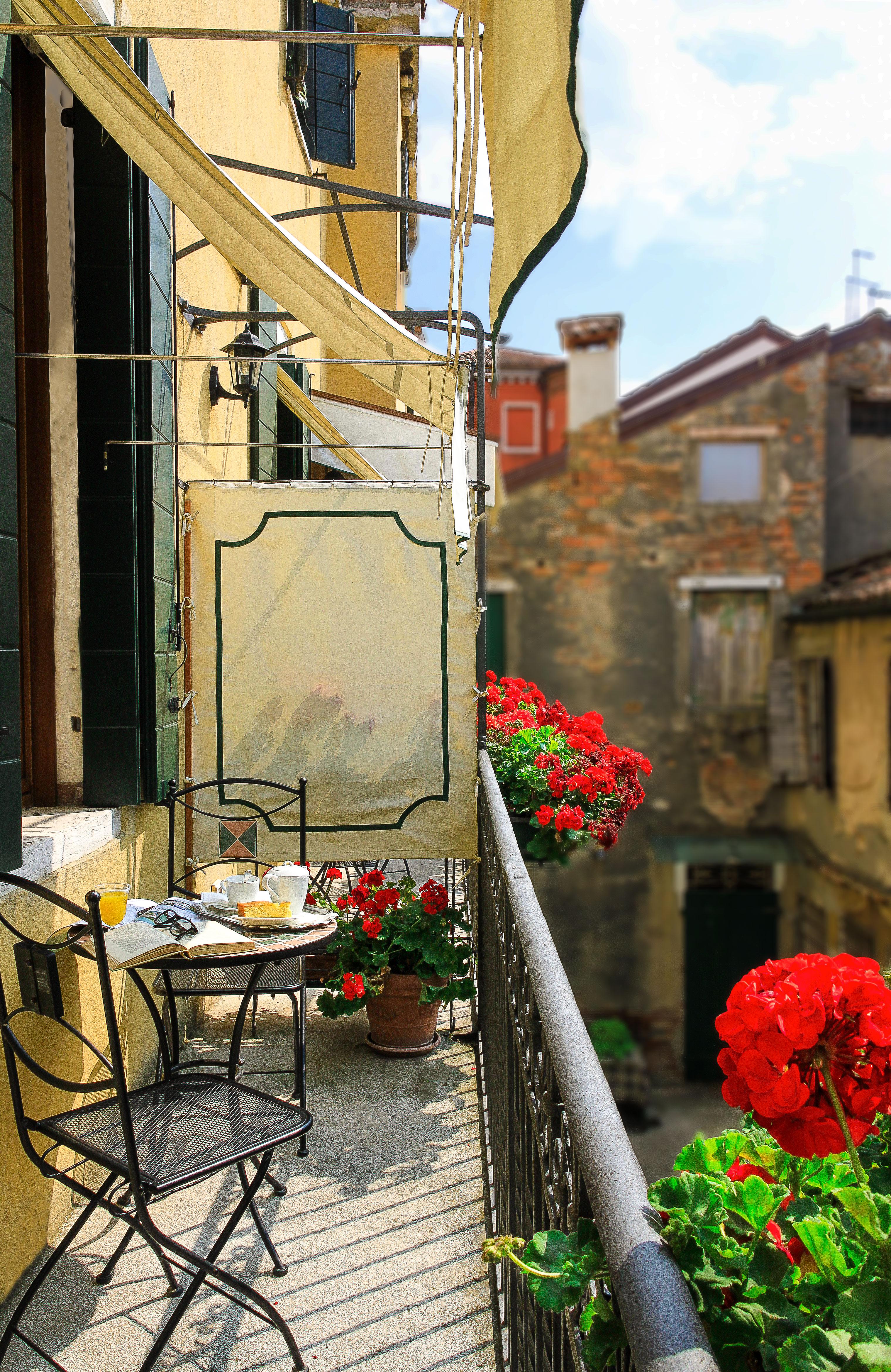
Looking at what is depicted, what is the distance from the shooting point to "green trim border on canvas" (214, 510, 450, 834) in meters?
3.80

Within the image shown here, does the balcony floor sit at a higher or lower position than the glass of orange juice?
lower

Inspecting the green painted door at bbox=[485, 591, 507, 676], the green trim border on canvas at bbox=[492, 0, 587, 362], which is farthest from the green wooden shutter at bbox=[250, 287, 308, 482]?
the green painted door at bbox=[485, 591, 507, 676]

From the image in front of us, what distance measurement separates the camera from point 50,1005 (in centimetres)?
195

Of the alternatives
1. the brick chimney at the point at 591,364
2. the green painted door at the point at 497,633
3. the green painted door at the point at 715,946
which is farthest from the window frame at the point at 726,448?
the green painted door at the point at 715,946

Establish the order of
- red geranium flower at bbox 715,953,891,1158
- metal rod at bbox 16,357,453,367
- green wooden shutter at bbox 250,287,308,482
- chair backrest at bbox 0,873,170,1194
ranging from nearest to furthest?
red geranium flower at bbox 715,953,891,1158 → chair backrest at bbox 0,873,170,1194 → metal rod at bbox 16,357,453,367 → green wooden shutter at bbox 250,287,308,482

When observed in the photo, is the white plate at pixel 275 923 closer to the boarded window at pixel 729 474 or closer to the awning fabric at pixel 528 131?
the awning fabric at pixel 528 131

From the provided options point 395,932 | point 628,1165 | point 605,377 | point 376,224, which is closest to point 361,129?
point 376,224

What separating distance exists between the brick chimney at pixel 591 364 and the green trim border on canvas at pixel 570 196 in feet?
42.3

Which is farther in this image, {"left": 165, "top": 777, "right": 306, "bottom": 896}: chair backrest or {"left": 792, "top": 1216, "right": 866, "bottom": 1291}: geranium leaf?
{"left": 165, "top": 777, "right": 306, "bottom": 896}: chair backrest

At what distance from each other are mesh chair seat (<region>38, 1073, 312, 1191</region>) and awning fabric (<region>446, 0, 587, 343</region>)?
5.32ft

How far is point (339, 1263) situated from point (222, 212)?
2670 mm

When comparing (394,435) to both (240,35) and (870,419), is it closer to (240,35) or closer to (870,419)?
(240,35)

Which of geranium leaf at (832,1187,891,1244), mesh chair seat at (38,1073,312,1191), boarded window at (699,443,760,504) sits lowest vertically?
mesh chair seat at (38,1073,312,1191)

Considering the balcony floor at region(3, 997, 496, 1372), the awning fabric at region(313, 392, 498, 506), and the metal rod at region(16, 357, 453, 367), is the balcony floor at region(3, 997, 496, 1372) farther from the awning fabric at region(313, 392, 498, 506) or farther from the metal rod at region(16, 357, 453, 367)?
the awning fabric at region(313, 392, 498, 506)
